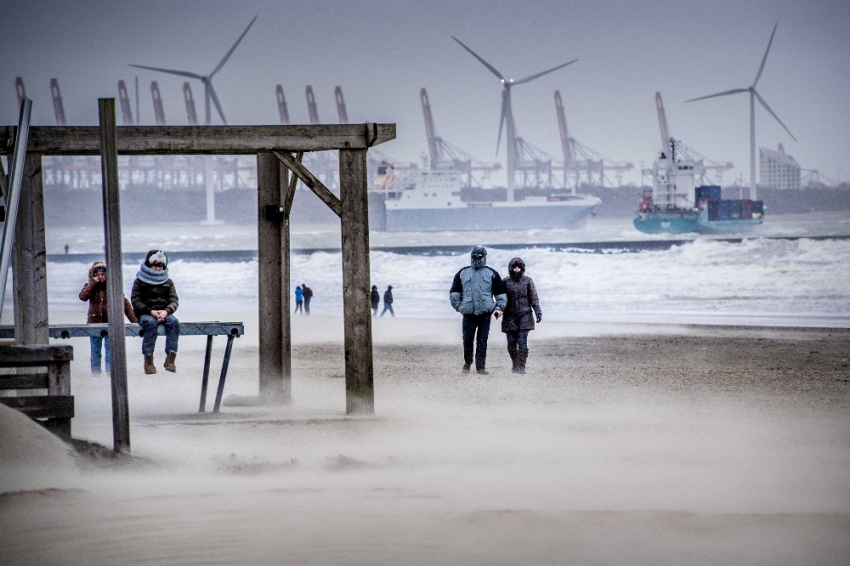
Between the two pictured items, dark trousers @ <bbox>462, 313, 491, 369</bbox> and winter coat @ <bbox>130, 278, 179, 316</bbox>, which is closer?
winter coat @ <bbox>130, 278, 179, 316</bbox>

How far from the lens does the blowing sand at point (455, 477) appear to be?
4.89 m

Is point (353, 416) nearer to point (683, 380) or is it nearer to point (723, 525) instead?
point (723, 525)

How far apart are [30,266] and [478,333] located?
474 cm

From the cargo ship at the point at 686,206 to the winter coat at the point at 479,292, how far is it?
104 meters

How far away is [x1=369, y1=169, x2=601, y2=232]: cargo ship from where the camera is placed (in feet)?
414

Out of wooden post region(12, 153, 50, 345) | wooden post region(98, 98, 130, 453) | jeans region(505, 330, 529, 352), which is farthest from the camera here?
jeans region(505, 330, 529, 352)

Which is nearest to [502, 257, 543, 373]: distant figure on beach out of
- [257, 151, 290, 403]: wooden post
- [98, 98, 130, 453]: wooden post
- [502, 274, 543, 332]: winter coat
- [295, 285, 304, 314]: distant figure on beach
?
[502, 274, 543, 332]: winter coat

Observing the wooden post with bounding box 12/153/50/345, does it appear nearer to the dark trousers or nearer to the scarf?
the scarf

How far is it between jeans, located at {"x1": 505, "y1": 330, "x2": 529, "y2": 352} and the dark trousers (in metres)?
0.32

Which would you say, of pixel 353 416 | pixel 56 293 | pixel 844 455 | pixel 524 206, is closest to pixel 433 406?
pixel 353 416

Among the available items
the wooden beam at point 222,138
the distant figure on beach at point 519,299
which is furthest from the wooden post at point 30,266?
the distant figure on beach at point 519,299

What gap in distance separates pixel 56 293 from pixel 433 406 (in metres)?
33.1

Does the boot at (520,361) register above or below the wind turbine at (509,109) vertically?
below

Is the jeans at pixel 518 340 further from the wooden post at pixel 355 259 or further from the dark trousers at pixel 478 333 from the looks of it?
the wooden post at pixel 355 259
